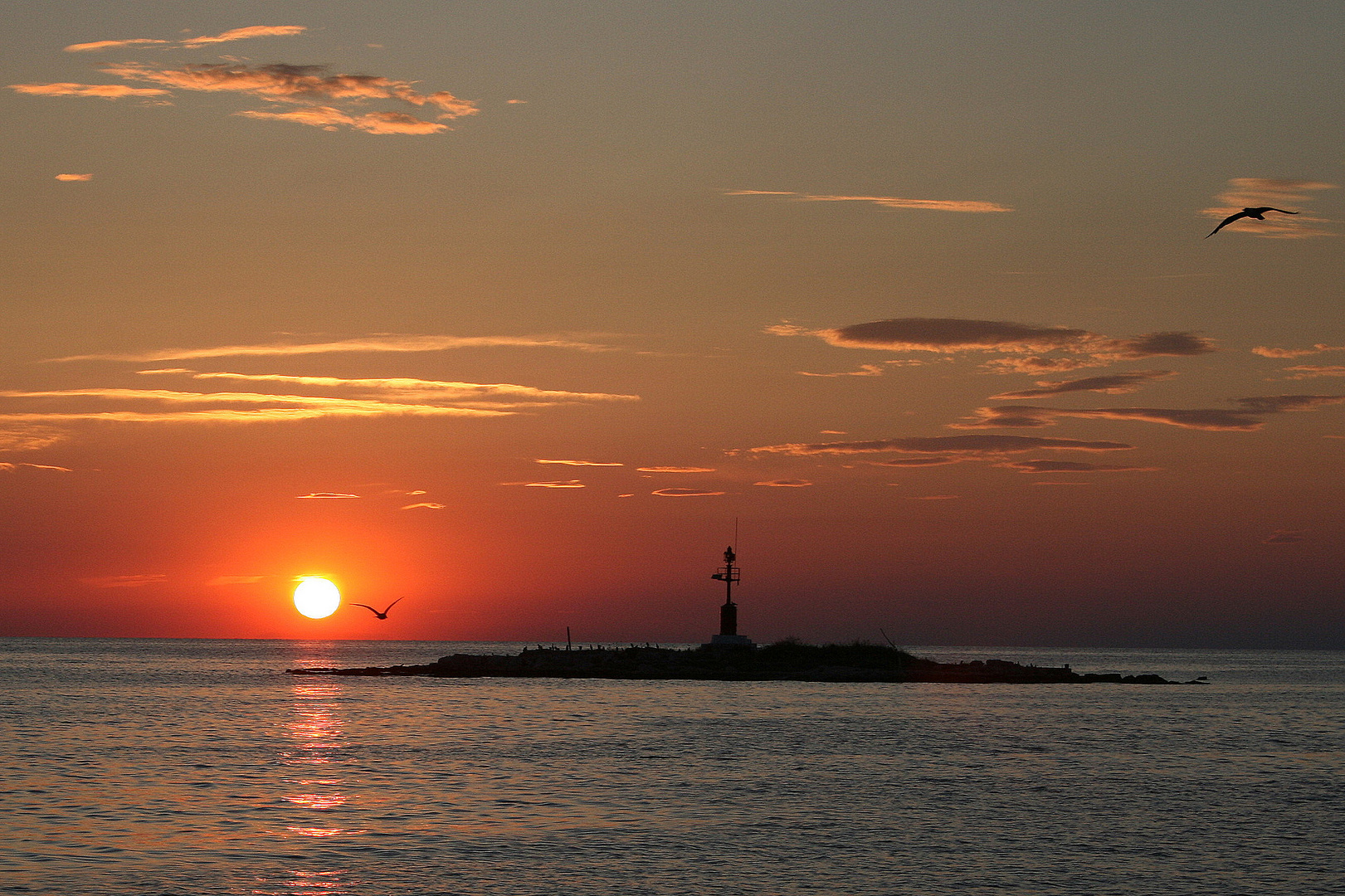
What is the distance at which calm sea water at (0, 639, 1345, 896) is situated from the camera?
29141mm

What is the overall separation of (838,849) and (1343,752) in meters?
40.4

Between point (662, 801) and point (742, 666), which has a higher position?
point (742, 666)

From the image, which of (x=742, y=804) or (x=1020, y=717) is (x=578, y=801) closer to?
(x=742, y=804)

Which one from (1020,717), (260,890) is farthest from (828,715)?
(260,890)

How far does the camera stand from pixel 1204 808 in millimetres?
41156

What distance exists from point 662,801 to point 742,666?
69.9 m

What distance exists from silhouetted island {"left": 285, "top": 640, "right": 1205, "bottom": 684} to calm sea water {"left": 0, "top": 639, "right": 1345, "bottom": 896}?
2503 centimetres

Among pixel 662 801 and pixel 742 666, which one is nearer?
pixel 662 801

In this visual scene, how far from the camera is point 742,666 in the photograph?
10975 cm

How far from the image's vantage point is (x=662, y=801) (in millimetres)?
40469

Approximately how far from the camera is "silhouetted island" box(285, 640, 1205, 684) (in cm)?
10981

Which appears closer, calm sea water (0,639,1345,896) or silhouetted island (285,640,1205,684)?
calm sea water (0,639,1345,896)

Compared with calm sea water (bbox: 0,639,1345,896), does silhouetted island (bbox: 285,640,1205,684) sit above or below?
above

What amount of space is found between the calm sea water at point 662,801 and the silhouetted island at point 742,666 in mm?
25029
